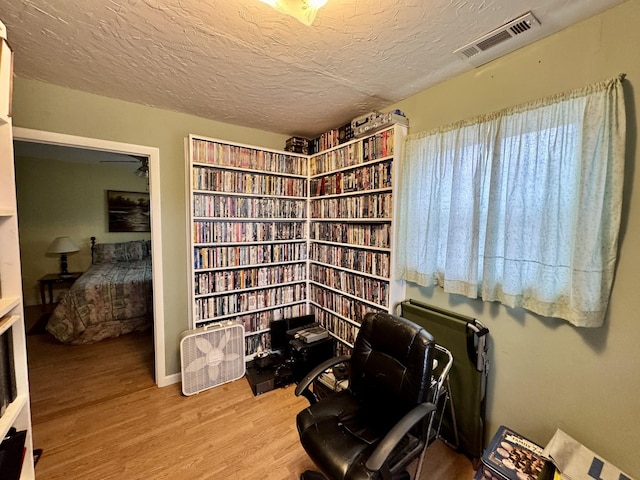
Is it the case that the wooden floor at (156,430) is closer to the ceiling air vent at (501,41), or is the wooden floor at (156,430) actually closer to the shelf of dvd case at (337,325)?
the shelf of dvd case at (337,325)

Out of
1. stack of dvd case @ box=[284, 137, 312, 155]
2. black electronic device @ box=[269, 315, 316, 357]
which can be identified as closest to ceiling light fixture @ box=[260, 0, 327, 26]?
stack of dvd case @ box=[284, 137, 312, 155]

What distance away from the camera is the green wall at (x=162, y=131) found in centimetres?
181

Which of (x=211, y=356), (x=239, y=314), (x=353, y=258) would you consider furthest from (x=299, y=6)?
(x=211, y=356)

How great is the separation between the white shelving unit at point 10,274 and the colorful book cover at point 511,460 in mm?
2025

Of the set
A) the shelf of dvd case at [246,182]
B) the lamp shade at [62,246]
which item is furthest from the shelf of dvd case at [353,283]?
the lamp shade at [62,246]

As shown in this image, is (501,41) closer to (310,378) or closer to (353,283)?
(353,283)

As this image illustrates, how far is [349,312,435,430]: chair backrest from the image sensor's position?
1.25 m

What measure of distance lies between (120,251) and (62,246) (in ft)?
2.47

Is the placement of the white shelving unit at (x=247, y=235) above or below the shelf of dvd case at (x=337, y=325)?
above

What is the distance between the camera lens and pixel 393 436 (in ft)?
3.33

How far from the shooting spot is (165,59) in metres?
1.51

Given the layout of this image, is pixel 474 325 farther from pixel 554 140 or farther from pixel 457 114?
pixel 457 114

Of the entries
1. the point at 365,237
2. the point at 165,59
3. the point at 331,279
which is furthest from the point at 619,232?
the point at 165,59

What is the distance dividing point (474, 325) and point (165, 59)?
8.05 feet
